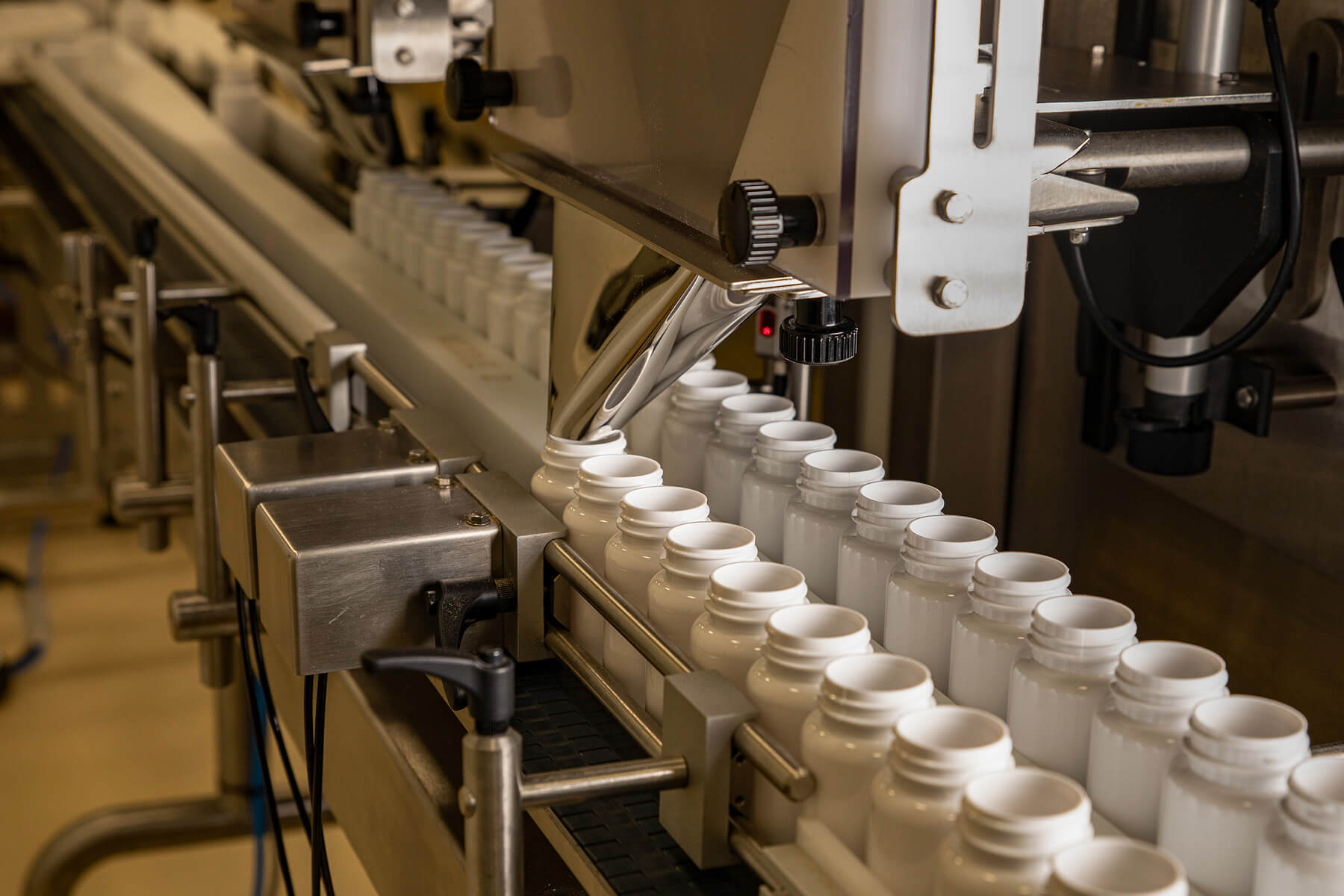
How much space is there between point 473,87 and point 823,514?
1.53 ft

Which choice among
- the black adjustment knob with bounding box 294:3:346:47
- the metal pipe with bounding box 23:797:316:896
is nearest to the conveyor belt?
the black adjustment knob with bounding box 294:3:346:47

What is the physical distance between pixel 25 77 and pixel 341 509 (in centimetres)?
259

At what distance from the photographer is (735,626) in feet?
2.95

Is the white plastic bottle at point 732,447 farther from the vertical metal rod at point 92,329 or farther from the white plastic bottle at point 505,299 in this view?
the vertical metal rod at point 92,329

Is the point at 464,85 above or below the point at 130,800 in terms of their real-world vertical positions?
above

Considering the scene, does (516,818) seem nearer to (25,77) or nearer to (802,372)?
(802,372)

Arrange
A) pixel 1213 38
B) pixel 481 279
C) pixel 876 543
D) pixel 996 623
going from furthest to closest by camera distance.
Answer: pixel 481 279, pixel 1213 38, pixel 876 543, pixel 996 623

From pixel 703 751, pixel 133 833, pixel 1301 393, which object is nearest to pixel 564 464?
pixel 703 751

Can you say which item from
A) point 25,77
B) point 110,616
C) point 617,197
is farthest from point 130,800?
point 617,197

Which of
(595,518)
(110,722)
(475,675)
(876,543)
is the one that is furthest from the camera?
(110,722)

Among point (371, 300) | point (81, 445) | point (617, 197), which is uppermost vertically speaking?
point (617, 197)

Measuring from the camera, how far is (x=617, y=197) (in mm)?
990

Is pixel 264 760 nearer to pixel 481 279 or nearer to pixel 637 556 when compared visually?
pixel 637 556

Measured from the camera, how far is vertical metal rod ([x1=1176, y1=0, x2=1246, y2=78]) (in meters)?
1.31
